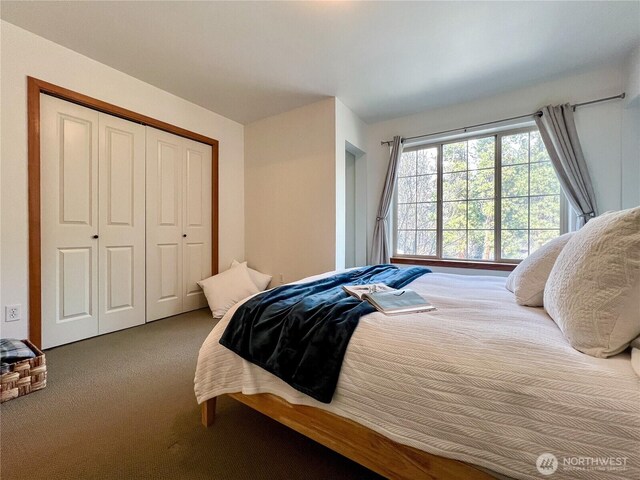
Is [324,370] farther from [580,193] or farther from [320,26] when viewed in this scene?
[580,193]

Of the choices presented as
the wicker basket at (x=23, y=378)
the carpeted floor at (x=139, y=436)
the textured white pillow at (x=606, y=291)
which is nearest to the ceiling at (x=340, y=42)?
the textured white pillow at (x=606, y=291)

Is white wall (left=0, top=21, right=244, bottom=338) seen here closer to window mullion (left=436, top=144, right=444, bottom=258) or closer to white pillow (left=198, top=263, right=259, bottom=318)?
white pillow (left=198, top=263, right=259, bottom=318)

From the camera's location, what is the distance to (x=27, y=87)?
6.56 feet

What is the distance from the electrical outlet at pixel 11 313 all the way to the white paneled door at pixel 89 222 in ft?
0.51

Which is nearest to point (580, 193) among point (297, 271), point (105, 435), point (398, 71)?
point (398, 71)

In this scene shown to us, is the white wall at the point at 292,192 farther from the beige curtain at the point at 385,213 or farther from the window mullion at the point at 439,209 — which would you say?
the window mullion at the point at 439,209

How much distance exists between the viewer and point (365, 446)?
93 cm

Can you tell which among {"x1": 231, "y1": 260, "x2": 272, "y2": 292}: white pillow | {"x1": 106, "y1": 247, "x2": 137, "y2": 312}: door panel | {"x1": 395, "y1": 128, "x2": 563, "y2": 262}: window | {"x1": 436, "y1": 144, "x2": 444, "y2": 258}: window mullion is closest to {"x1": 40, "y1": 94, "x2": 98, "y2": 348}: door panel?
{"x1": 106, "y1": 247, "x2": 137, "y2": 312}: door panel

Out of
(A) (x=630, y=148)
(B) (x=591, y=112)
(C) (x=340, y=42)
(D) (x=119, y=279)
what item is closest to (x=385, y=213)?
(C) (x=340, y=42)

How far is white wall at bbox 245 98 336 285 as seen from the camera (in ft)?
9.98

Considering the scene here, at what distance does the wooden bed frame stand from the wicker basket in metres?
1.45

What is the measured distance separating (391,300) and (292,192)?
7.71 ft

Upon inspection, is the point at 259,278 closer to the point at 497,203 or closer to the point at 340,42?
the point at 340,42

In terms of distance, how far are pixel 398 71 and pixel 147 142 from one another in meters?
2.65
